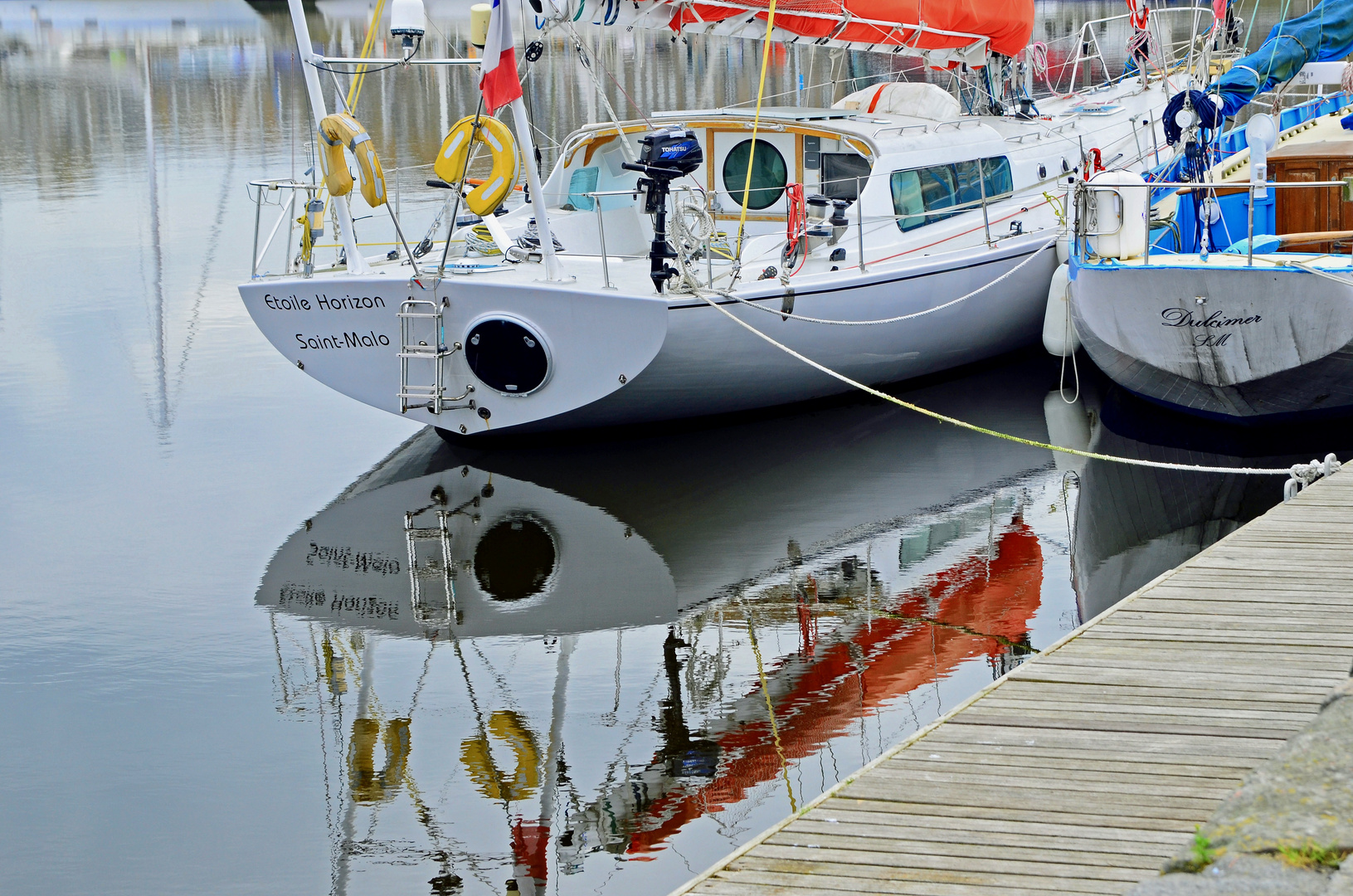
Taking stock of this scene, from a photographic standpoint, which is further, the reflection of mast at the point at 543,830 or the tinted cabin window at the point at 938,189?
the tinted cabin window at the point at 938,189

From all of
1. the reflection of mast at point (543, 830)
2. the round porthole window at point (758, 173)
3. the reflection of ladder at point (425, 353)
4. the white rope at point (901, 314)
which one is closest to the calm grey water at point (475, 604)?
the reflection of mast at point (543, 830)

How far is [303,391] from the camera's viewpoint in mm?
12336

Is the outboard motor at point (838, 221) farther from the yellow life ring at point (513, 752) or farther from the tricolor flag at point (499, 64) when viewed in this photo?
the yellow life ring at point (513, 752)

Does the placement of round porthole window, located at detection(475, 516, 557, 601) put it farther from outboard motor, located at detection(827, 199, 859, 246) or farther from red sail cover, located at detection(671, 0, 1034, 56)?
red sail cover, located at detection(671, 0, 1034, 56)

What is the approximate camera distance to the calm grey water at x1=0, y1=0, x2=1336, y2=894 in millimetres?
5672

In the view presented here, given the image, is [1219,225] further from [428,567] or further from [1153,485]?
[428,567]

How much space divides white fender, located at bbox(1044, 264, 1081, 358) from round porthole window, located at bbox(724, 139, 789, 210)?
232 centimetres

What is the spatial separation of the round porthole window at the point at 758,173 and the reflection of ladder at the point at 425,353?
10.1 ft

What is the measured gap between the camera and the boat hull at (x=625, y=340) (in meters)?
9.60

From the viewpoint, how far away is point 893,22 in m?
12.4

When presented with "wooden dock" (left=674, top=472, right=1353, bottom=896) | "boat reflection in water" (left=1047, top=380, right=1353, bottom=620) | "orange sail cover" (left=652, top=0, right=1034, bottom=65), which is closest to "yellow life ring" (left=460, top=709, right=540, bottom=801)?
"wooden dock" (left=674, top=472, right=1353, bottom=896)

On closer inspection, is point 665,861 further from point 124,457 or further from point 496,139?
point 124,457

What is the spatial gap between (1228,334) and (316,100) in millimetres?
6392

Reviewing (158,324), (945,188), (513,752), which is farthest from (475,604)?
(158,324)
